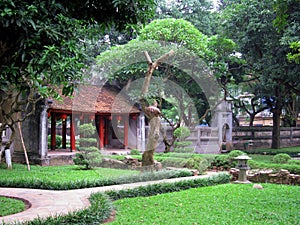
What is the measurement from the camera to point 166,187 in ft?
31.2

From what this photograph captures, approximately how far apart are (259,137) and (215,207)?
1941cm

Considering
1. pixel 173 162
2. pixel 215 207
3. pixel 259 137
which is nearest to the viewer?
pixel 215 207

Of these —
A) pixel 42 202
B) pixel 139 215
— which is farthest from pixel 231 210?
pixel 42 202

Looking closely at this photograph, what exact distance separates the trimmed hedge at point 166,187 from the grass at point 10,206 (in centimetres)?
192

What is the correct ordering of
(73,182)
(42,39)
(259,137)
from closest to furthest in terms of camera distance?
(42,39) < (73,182) < (259,137)

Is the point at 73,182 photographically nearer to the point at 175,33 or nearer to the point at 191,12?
the point at 175,33

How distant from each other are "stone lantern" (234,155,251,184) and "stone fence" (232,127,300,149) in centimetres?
1265

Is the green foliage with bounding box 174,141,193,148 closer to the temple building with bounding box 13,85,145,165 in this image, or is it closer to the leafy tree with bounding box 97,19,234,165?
the leafy tree with bounding box 97,19,234,165

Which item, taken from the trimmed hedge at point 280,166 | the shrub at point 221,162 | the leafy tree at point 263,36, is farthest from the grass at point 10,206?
the leafy tree at point 263,36

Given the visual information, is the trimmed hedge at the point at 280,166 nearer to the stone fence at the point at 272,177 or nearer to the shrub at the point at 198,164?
the stone fence at the point at 272,177

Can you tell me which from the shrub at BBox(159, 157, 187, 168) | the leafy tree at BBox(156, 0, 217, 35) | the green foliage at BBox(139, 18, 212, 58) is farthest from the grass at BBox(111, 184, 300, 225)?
the leafy tree at BBox(156, 0, 217, 35)

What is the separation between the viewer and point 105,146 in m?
21.2

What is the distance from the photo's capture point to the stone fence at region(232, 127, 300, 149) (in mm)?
24406

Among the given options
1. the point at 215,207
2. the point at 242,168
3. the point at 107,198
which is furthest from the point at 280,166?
the point at 107,198
